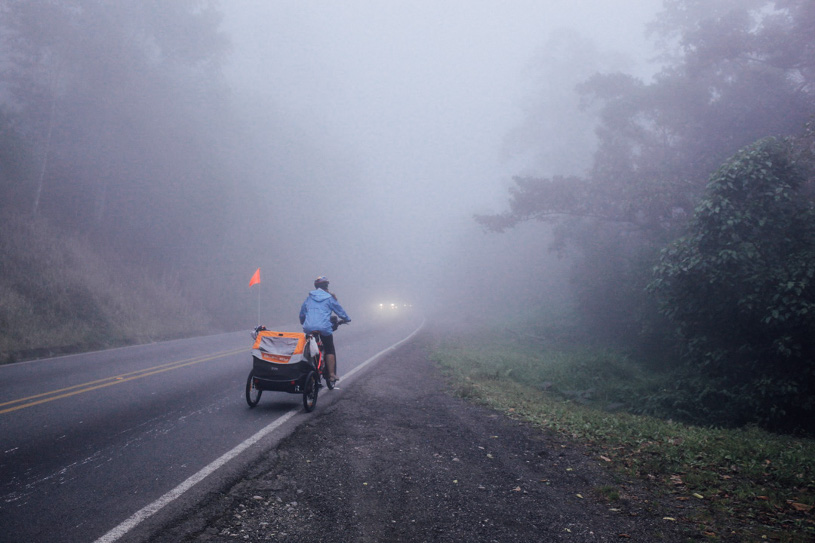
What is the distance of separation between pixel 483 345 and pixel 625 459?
15.5m

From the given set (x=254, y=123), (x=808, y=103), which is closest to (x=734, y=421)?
(x=808, y=103)

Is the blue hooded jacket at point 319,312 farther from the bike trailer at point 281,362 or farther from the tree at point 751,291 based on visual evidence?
the tree at point 751,291

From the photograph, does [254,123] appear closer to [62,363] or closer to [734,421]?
[62,363]

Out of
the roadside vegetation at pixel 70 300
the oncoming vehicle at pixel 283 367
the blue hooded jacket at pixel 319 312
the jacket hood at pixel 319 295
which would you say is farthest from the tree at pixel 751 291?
the roadside vegetation at pixel 70 300

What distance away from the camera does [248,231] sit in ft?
141

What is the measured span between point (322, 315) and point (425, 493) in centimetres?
464

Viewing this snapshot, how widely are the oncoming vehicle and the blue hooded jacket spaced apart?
83 cm

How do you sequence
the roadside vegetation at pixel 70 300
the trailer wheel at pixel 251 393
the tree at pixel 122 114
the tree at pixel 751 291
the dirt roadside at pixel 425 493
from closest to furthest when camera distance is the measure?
1. the dirt roadside at pixel 425 493
2. the trailer wheel at pixel 251 393
3. the tree at pixel 751 291
4. the roadside vegetation at pixel 70 300
5. the tree at pixel 122 114

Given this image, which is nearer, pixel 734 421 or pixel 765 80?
pixel 734 421

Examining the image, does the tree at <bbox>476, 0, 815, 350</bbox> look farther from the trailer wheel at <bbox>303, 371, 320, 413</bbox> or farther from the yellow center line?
the yellow center line

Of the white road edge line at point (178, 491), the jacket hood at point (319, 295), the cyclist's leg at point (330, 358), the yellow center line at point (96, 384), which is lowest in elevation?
the white road edge line at point (178, 491)

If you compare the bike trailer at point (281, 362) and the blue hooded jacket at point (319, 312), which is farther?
the blue hooded jacket at point (319, 312)

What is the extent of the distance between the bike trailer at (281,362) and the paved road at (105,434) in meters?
0.48

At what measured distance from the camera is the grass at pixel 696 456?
4.04 metres
